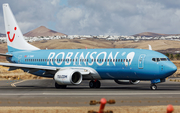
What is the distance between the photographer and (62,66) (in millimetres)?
38719

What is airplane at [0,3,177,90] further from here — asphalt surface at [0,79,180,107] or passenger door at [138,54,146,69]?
asphalt surface at [0,79,180,107]

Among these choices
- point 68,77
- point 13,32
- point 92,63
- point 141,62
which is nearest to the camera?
point 141,62

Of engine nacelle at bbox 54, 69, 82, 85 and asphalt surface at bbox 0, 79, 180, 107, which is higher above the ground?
engine nacelle at bbox 54, 69, 82, 85

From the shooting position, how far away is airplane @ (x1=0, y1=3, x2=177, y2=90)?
30781 mm

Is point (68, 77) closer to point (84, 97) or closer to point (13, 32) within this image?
point (84, 97)

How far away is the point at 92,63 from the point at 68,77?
3.87 m

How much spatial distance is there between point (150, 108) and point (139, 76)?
47.4 ft

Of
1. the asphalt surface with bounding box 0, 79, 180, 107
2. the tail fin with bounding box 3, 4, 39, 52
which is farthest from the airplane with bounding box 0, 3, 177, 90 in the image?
the asphalt surface with bounding box 0, 79, 180, 107

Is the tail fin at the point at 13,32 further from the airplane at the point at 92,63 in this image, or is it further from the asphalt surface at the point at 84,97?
the asphalt surface at the point at 84,97

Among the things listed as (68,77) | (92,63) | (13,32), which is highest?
(13,32)

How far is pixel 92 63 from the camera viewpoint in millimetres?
35406

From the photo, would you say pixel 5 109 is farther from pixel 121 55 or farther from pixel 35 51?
pixel 35 51

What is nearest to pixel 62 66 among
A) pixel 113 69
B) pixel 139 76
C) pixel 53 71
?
pixel 53 71

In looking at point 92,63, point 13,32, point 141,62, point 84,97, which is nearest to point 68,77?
point 92,63
